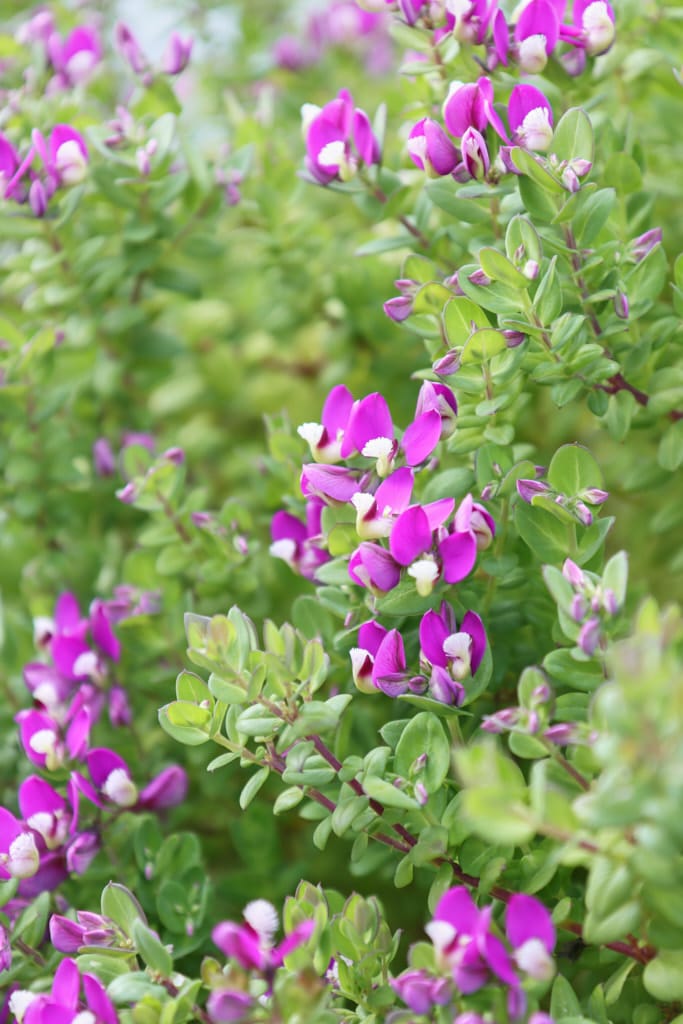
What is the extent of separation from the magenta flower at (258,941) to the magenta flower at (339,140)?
59cm

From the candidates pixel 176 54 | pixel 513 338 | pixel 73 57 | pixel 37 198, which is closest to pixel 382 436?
pixel 513 338

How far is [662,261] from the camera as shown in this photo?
0.83m

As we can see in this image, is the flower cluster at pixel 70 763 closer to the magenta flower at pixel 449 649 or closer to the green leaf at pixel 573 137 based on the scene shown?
the magenta flower at pixel 449 649

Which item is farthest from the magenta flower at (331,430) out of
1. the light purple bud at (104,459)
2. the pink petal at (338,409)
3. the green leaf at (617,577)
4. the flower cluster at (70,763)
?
the light purple bud at (104,459)

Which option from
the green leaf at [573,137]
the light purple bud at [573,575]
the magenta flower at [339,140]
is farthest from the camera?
the magenta flower at [339,140]

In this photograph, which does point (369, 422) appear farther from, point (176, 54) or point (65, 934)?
point (176, 54)

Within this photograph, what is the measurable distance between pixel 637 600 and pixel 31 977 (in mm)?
561

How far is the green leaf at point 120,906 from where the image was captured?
0.73 m

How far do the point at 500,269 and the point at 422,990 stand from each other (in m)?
0.46

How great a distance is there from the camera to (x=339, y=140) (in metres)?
0.90

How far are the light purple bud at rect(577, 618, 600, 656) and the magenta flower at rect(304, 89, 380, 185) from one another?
1.50 ft

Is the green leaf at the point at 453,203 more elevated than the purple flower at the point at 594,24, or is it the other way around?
the purple flower at the point at 594,24

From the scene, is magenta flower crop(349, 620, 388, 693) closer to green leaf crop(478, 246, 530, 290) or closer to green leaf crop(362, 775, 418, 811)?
green leaf crop(362, 775, 418, 811)

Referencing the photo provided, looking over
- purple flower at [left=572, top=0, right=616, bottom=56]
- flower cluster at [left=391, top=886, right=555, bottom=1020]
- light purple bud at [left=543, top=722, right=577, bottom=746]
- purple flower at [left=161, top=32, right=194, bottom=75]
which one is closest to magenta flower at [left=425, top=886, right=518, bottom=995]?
flower cluster at [left=391, top=886, right=555, bottom=1020]
